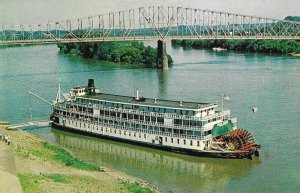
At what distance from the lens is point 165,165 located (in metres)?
33.2

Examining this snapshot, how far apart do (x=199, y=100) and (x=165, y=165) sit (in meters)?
19.7

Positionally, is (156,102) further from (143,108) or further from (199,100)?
(199,100)

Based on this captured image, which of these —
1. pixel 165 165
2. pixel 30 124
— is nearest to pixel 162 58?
pixel 30 124

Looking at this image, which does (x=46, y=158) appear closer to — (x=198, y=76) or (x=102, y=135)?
(x=102, y=135)

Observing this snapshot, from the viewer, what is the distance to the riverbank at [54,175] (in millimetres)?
23947

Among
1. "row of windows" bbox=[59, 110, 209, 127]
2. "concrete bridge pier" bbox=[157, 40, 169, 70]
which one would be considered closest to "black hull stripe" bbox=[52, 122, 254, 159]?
"row of windows" bbox=[59, 110, 209, 127]

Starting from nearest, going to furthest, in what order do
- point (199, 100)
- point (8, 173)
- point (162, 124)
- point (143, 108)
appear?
point (8, 173) → point (162, 124) → point (143, 108) → point (199, 100)

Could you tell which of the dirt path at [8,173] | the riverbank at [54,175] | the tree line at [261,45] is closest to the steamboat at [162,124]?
the riverbank at [54,175]

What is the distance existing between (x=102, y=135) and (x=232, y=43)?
3956 inches

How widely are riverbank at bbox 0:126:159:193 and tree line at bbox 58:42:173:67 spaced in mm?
63905

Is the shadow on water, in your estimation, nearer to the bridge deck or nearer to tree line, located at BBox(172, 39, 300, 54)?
the bridge deck

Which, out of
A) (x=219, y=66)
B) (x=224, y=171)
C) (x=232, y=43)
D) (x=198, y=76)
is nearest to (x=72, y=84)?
(x=198, y=76)

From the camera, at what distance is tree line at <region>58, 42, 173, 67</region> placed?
98438 mm

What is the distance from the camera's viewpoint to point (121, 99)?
40.7m
